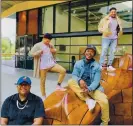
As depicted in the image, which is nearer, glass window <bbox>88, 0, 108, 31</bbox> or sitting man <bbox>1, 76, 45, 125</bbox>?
sitting man <bbox>1, 76, 45, 125</bbox>

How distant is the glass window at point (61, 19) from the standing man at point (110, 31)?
385 cm

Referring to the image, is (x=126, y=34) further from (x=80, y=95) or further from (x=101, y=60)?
(x=80, y=95)

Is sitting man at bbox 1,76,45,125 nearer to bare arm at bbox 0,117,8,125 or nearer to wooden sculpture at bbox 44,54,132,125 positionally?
bare arm at bbox 0,117,8,125

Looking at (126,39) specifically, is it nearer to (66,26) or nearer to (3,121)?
(66,26)

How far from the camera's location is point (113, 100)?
112 inches

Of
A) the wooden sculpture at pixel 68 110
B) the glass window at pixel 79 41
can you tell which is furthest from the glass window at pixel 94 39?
the wooden sculpture at pixel 68 110

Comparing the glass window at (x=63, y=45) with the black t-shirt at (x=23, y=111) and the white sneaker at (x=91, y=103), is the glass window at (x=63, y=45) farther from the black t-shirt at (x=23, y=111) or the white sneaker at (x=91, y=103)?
the black t-shirt at (x=23, y=111)

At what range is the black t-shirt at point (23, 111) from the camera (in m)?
2.03

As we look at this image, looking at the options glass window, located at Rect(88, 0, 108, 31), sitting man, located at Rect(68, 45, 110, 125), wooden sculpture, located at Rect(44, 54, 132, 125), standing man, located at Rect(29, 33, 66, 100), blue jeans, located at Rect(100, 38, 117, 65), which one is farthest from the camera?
glass window, located at Rect(88, 0, 108, 31)

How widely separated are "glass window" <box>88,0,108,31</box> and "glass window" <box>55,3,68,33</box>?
2.63 ft

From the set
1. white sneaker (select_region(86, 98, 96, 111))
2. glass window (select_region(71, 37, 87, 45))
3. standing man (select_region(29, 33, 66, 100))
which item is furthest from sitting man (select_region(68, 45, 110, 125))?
glass window (select_region(71, 37, 87, 45))

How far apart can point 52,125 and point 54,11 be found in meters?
5.40

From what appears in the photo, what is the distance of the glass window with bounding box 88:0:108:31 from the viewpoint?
6.51m

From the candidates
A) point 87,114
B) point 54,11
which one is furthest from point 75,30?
point 87,114
